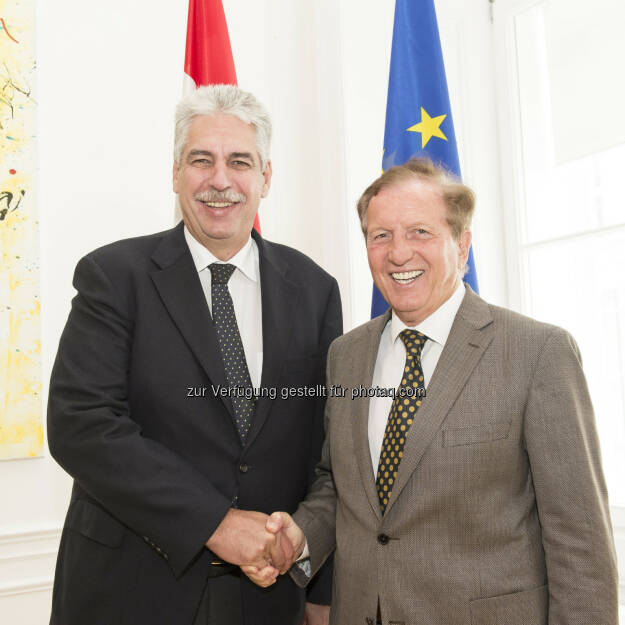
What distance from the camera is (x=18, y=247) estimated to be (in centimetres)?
271

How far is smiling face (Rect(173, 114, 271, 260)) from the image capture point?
181 cm

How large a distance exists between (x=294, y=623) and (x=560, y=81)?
265 cm

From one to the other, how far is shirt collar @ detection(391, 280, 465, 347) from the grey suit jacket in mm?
70

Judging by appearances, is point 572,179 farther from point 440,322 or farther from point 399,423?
point 399,423

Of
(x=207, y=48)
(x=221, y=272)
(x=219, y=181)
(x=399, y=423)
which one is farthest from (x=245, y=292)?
(x=207, y=48)

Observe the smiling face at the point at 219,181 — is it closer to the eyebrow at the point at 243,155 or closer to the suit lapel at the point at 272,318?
the eyebrow at the point at 243,155

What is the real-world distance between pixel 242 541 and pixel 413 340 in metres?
0.64

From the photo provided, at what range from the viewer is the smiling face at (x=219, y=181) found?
5.94ft

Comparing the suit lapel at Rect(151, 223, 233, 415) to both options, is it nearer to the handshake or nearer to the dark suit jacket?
the dark suit jacket

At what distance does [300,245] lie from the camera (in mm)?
3430

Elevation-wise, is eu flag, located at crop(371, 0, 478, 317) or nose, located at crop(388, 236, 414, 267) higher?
eu flag, located at crop(371, 0, 478, 317)

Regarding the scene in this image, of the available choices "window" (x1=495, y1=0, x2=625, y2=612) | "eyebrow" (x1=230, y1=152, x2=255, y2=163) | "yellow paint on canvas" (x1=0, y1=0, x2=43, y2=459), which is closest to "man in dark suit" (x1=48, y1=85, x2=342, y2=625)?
"eyebrow" (x1=230, y1=152, x2=255, y2=163)

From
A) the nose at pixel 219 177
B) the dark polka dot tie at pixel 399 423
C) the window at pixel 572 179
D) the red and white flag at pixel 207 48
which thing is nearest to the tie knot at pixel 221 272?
the nose at pixel 219 177

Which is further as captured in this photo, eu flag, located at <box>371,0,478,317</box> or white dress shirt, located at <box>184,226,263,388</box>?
eu flag, located at <box>371,0,478,317</box>
